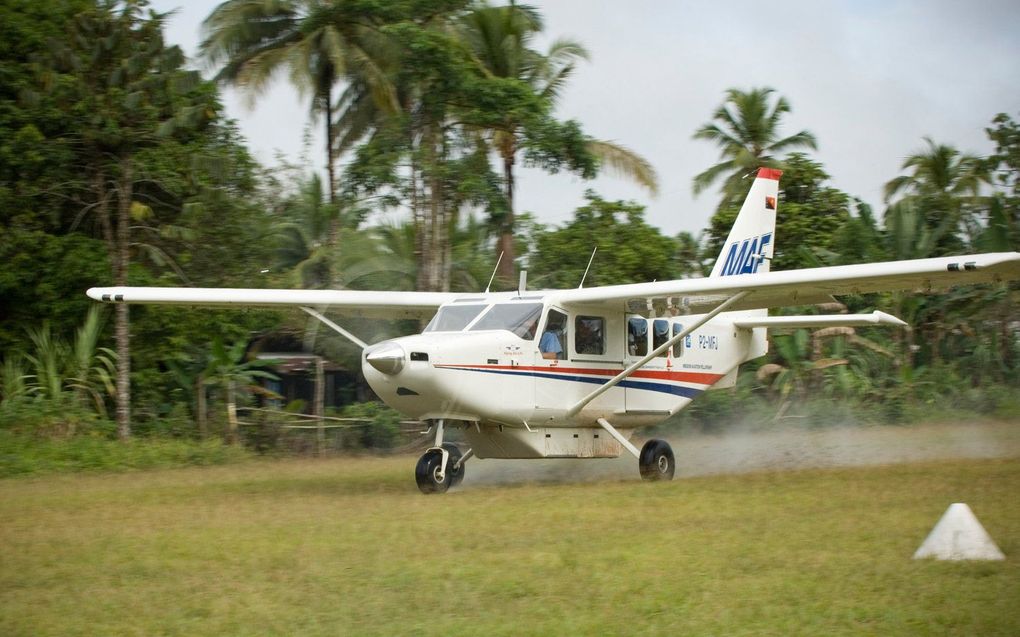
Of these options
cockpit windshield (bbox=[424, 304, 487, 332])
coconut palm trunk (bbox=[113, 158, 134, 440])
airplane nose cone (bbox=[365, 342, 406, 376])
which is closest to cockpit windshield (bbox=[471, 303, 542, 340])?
cockpit windshield (bbox=[424, 304, 487, 332])

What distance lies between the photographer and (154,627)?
5.63m

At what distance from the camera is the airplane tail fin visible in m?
15.5

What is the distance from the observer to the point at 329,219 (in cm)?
2225

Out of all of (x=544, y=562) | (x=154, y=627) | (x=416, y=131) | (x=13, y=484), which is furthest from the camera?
(x=416, y=131)

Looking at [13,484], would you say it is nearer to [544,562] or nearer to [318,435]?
[318,435]

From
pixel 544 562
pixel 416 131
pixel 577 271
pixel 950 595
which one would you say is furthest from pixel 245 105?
pixel 950 595

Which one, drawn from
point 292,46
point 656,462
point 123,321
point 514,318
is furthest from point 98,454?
point 292,46

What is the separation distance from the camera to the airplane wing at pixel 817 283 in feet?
34.4

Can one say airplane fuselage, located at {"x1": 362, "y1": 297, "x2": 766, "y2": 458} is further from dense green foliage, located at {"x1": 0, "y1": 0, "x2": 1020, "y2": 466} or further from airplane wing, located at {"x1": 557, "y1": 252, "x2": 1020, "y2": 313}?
dense green foliage, located at {"x1": 0, "y1": 0, "x2": 1020, "y2": 466}

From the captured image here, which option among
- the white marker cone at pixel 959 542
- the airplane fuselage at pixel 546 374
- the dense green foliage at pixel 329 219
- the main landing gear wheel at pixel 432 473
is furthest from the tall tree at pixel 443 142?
the white marker cone at pixel 959 542

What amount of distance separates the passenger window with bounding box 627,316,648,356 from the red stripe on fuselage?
0.26 m

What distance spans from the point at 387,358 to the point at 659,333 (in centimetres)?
445

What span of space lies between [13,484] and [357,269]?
11167 mm

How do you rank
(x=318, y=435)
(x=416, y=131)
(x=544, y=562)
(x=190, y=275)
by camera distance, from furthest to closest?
(x=416, y=131), (x=190, y=275), (x=318, y=435), (x=544, y=562)
